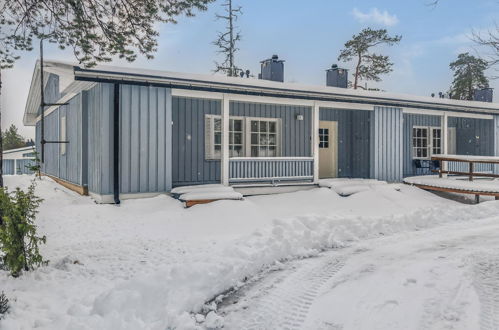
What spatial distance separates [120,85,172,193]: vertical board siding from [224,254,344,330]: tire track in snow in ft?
18.5

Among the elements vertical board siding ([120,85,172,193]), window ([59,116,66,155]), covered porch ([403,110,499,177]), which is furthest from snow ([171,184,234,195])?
covered porch ([403,110,499,177])

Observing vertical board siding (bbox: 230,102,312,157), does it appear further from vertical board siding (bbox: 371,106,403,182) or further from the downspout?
the downspout

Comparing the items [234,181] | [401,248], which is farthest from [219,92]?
[401,248]

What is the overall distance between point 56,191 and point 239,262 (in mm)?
8567

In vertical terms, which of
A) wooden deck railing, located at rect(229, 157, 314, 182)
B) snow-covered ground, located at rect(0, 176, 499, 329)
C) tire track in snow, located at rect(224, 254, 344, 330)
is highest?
wooden deck railing, located at rect(229, 157, 314, 182)

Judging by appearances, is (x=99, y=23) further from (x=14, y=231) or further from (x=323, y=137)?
(x=323, y=137)

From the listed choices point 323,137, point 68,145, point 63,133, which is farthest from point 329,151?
point 63,133

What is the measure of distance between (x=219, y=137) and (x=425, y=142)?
8.76 metres

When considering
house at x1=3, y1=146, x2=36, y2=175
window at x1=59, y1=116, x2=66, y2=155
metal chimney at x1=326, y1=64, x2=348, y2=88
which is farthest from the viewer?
house at x1=3, y1=146, x2=36, y2=175

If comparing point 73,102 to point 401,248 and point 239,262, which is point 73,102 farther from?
point 401,248

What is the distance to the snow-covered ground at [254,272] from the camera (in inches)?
145

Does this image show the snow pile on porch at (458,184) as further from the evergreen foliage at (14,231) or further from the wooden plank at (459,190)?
the evergreen foliage at (14,231)

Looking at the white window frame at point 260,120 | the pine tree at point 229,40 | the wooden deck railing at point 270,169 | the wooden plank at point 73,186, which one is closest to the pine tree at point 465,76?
the pine tree at point 229,40

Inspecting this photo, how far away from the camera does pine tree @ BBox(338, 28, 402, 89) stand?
31516 mm
